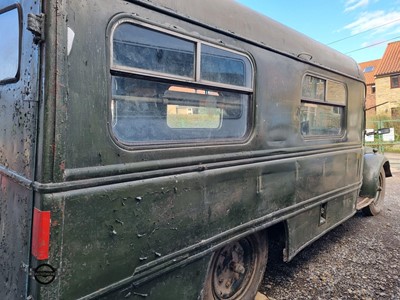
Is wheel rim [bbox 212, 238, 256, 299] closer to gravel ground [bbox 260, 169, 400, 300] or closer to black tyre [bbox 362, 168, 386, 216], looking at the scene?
gravel ground [bbox 260, 169, 400, 300]

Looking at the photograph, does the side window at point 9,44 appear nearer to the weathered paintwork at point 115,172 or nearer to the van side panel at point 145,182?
the weathered paintwork at point 115,172

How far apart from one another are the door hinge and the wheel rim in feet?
6.42

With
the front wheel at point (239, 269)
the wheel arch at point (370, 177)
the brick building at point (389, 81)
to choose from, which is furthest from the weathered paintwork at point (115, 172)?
the brick building at point (389, 81)

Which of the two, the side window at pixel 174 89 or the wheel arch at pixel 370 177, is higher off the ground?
the side window at pixel 174 89

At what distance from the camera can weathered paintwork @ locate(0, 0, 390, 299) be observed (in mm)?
1471

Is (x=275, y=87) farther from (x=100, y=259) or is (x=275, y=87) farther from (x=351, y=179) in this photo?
(x=351, y=179)

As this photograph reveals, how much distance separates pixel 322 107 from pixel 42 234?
3.19 metres

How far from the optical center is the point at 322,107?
364 cm

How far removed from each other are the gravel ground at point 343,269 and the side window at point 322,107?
1.54 metres

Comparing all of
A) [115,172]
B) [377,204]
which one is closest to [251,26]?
[115,172]

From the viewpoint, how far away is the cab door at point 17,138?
1508 mm

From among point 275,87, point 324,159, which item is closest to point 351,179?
point 324,159

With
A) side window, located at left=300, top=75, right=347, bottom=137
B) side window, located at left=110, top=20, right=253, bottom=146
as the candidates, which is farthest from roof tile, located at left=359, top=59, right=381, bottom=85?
side window, located at left=110, top=20, right=253, bottom=146

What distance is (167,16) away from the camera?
74.8 inches
